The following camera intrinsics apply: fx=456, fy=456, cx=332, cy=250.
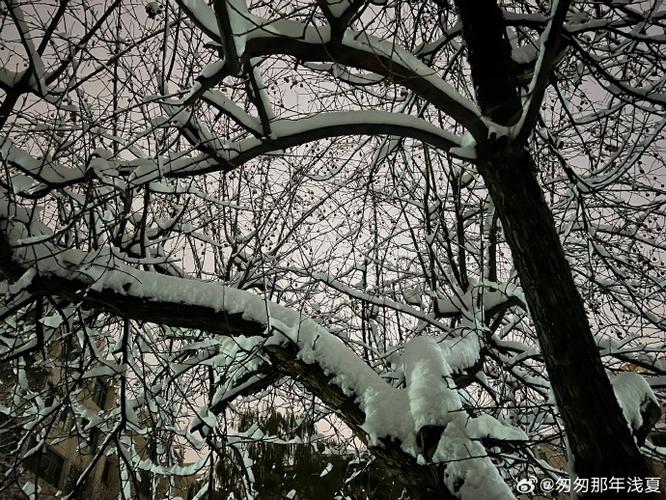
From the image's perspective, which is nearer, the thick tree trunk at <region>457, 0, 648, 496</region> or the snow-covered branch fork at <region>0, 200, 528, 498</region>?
the thick tree trunk at <region>457, 0, 648, 496</region>

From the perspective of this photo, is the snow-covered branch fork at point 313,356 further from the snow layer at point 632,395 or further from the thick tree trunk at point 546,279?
the snow layer at point 632,395

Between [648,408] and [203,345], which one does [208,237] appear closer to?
[203,345]

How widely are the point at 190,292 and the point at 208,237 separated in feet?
6.25

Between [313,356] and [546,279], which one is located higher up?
[546,279]

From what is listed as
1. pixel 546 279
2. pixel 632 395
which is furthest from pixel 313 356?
pixel 632 395

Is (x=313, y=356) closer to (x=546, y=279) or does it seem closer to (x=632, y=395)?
(x=546, y=279)

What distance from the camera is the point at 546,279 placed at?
2076 millimetres

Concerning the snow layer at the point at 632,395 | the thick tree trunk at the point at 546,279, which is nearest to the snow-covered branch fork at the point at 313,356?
the thick tree trunk at the point at 546,279

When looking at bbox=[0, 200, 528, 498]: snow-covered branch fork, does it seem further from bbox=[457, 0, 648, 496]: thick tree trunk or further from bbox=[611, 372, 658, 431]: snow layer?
bbox=[611, 372, 658, 431]: snow layer

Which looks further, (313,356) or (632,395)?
(313,356)

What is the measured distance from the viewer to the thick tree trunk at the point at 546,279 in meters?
1.76

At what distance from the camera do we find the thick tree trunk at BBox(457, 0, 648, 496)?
1.76 metres

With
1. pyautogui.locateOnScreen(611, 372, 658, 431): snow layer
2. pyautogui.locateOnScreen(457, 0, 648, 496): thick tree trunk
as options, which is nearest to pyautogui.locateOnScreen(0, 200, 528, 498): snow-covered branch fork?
pyautogui.locateOnScreen(457, 0, 648, 496): thick tree trunk

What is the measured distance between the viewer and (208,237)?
4566 millimetres
